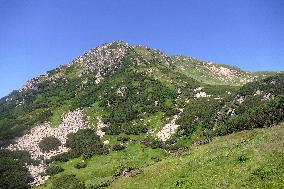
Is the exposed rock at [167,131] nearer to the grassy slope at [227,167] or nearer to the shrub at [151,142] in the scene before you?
the shrub at [151,142]

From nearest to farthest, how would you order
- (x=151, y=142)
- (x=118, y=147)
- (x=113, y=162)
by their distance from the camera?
1. (x=113, y=162)
2. (x=118, y=147)
3. (x=151, y=142)

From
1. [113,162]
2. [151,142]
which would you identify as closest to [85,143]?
[113,162]

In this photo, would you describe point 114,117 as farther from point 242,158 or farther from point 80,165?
point 242,158

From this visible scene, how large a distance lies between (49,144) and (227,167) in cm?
5721

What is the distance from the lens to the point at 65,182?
61469 millimetres

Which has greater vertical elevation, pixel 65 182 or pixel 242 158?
pixel 65 182

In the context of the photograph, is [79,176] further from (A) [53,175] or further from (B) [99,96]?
(B) [99,96]

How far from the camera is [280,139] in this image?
3609 centimetres

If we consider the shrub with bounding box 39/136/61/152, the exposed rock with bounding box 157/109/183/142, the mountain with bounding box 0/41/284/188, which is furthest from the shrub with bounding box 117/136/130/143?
the shrub with bounding box 39/136/61/152

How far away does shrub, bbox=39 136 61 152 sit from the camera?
272 feet

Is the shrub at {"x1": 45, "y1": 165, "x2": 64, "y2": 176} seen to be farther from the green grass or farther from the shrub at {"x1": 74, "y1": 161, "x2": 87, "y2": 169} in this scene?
the shrub at {"x1": 74, "y1": 161, "x2": 87, "y2": 169}

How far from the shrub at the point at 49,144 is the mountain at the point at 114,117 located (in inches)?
8.7

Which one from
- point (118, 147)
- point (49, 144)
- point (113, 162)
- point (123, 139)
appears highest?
point (49, 144)

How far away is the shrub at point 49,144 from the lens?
3259 inches
